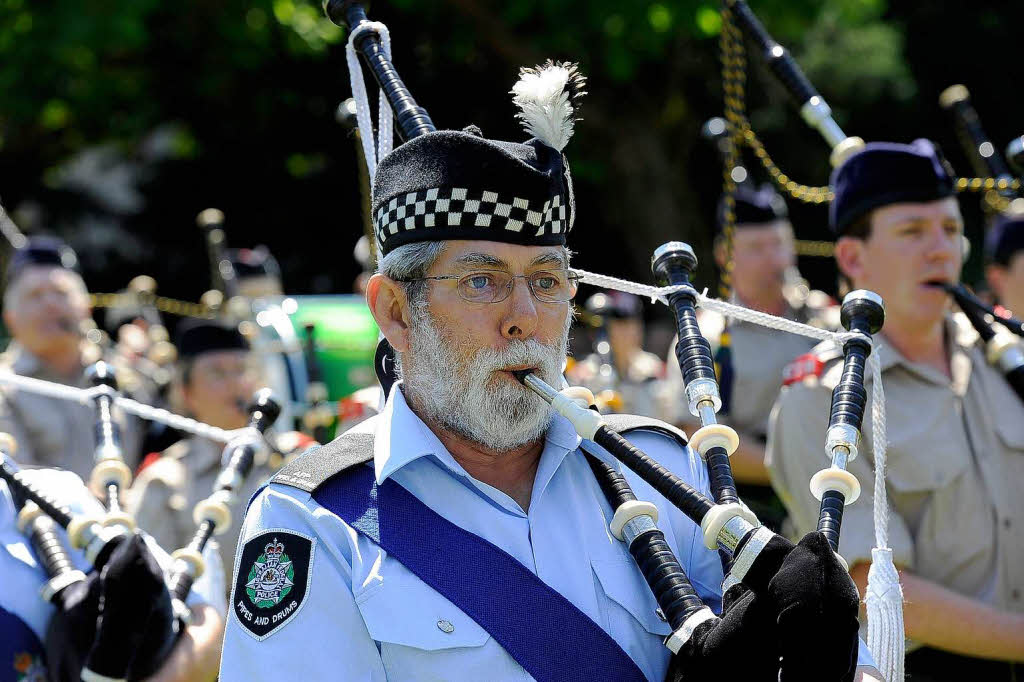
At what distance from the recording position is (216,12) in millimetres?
11242

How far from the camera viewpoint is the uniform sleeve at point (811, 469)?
2.98 meters

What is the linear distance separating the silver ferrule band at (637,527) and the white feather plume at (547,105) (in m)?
0.71

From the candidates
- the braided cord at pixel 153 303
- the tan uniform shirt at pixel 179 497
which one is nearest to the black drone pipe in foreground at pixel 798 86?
the tan uniform shirt at pixel 179 497

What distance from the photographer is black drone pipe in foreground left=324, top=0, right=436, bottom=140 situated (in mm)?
2703

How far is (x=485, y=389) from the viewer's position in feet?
7.54

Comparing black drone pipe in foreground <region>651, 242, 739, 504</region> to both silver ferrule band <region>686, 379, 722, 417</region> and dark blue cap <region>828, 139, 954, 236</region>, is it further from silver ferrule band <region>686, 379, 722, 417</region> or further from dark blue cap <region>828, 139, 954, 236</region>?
dark blue cap <region>828, 139, 954, 236</region>

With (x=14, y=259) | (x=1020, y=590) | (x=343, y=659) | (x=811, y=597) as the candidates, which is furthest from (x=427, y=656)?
(x=14, y=259)

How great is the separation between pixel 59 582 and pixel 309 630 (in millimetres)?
960

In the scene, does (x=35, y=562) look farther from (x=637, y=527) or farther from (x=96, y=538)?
(x=637, y=527)

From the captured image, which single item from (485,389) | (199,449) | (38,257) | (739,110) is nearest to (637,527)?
(485,389)

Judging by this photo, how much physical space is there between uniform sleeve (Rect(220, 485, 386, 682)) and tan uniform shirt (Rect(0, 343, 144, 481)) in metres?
3.24

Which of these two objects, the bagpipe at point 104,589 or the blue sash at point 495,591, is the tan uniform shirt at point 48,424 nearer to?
the bagpipe at point 104,589

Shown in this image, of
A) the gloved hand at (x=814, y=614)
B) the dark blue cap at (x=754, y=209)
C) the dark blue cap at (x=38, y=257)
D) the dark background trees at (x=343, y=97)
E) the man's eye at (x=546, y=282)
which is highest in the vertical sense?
the dark background trees at (x=343, y=97)

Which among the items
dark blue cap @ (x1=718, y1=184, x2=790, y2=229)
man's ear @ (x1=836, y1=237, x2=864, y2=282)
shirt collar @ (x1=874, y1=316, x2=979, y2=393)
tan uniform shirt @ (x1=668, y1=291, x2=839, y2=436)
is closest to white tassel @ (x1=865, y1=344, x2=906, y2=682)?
shirt collar @ (x1=874, y1=316, x2=979, y2=393)
